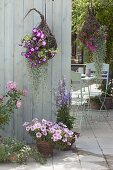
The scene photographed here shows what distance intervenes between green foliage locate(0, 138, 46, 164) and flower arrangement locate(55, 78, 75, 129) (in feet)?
A: 2.74

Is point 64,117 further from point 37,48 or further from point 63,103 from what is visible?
point 37,48

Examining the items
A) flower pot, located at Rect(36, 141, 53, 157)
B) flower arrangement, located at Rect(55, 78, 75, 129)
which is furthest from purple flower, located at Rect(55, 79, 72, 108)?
flower pot, located at Rect(36, 141, 53, 157)

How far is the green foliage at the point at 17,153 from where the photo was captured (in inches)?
195

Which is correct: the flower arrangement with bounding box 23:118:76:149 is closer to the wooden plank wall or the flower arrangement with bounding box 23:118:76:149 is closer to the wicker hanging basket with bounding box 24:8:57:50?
the wooden plank wall

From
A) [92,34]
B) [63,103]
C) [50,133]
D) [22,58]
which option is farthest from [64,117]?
[92,34]

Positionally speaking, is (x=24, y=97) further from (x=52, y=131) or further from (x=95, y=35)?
(x=95, y=35)

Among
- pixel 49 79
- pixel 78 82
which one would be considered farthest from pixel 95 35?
pixel 49 79

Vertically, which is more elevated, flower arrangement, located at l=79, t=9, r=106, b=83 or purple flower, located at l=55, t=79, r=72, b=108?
flower arrangement, located at l=79, t=9, r=106, b=83

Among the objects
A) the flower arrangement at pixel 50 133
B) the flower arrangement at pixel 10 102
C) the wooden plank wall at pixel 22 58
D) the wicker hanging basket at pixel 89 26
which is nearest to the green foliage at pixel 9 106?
the flower arrangement at pixel 10 102

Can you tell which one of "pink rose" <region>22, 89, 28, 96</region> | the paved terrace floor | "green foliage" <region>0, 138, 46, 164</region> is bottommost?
the paved terrace floor

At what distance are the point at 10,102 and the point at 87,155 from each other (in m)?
1.22

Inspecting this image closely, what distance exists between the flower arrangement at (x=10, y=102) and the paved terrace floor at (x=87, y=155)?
0.68 meters

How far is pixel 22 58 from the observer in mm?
5828

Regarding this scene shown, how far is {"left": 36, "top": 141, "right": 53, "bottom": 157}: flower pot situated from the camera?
5.18m
